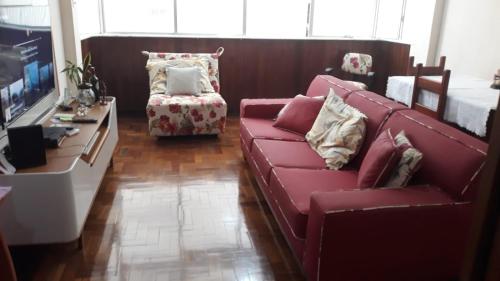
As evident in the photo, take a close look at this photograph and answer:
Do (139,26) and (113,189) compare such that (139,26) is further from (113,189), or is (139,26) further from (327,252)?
(327,252)

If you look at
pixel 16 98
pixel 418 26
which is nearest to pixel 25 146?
pixel 16 98

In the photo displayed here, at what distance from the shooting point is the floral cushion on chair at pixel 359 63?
5.02 m

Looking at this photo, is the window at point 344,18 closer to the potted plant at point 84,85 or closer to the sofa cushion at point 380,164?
the potted plant at point 84,85

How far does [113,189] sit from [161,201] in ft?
1.42

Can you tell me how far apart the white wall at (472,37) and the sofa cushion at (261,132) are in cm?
219

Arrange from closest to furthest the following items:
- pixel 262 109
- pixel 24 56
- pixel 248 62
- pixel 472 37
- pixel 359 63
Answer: pixel 24 56 → pixel 262 109 → pixel 472 37 → pixel 359 63 → pixel 248 62

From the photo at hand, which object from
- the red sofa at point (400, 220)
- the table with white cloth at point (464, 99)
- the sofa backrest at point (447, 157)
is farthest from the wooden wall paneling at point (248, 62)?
the red sofa at point (400, 220)

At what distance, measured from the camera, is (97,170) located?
8.77 ft

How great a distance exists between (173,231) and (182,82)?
7.21 ft

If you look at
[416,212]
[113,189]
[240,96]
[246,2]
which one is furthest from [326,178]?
[246,2]

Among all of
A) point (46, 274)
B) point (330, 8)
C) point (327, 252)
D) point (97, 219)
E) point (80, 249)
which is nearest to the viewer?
point (327, 252)

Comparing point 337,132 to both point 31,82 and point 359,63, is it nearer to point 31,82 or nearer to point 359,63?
point 31,82

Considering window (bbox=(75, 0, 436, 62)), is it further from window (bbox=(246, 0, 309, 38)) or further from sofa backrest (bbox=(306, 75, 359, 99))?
sofa backrest (bbox=(306, 75, 359, 99))

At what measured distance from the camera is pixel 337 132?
2629 mm
